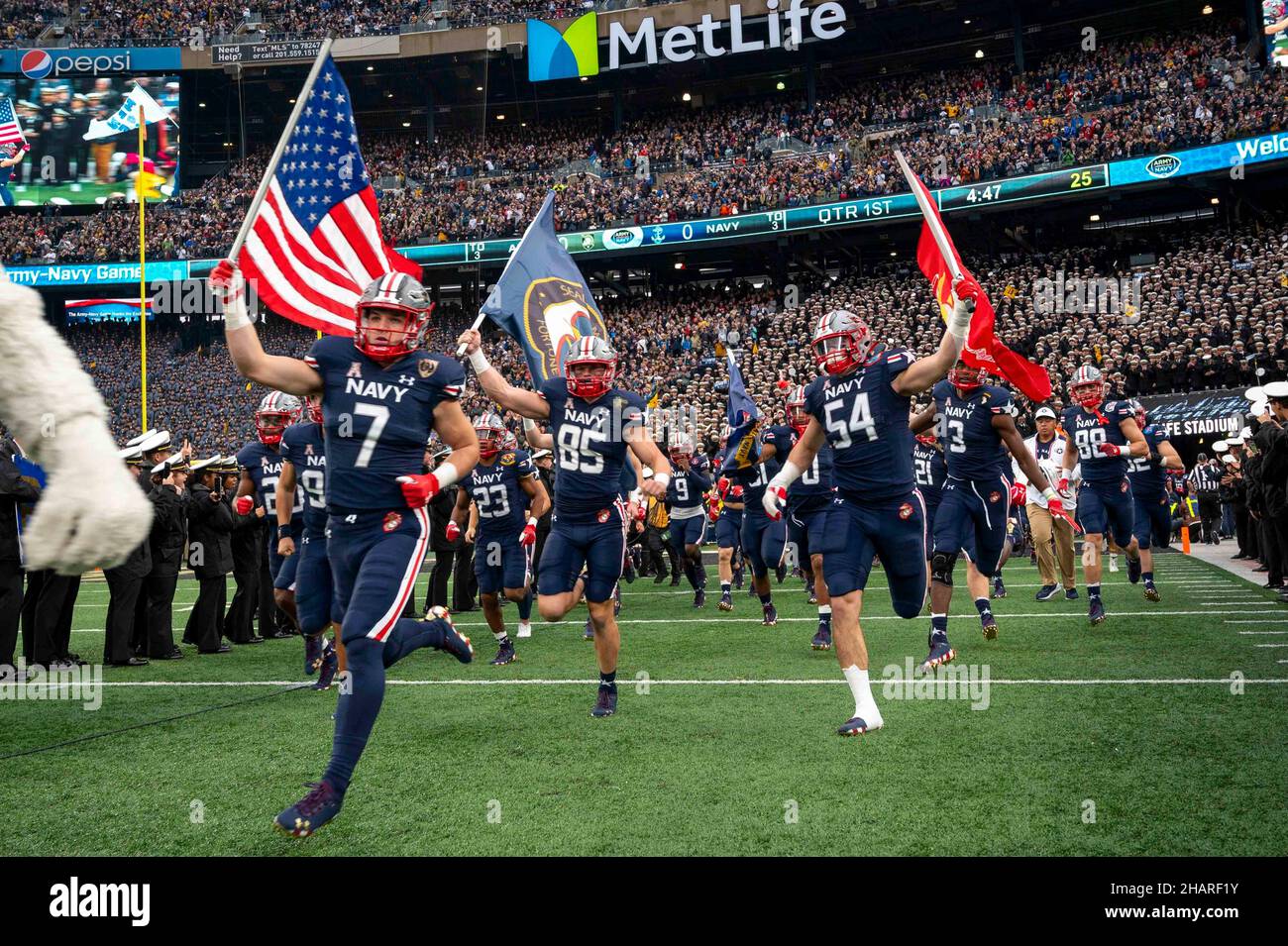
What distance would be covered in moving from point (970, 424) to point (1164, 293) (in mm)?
23143

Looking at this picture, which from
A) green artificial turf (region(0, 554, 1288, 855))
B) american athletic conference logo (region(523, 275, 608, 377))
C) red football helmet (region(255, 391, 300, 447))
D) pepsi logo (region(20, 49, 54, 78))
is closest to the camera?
green artificial turf (region(0, 554, 1288, 855))

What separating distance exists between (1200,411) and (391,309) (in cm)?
2430

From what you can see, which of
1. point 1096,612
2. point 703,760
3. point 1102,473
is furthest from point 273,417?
point 1102,473

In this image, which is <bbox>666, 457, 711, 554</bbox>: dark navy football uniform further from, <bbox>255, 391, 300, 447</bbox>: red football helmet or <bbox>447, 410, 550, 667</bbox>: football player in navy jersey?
<bbox>255, 391, 300, 447</bbox>: red football helmet

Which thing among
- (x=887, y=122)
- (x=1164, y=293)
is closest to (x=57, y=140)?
(x=887, y=122)

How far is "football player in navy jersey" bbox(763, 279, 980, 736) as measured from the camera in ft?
21.8

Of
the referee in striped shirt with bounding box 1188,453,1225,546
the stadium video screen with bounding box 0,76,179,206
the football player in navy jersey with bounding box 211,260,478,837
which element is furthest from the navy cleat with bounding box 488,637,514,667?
the stadium video screen with bounding box 0,76,179,206

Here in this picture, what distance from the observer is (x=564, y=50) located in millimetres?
45469

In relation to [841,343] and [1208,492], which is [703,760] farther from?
[1208,492]

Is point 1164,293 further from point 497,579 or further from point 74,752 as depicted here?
point 74,752

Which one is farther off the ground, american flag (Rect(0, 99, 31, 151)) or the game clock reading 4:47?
american flag (Rect(0, 99, 31, 151))

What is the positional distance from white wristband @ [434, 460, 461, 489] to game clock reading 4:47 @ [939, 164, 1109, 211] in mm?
33993

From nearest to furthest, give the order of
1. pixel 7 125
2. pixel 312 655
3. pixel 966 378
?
1. pixel 312 655
2. pixel 966 378
3. pixel 7 125

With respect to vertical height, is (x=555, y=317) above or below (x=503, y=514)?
above
